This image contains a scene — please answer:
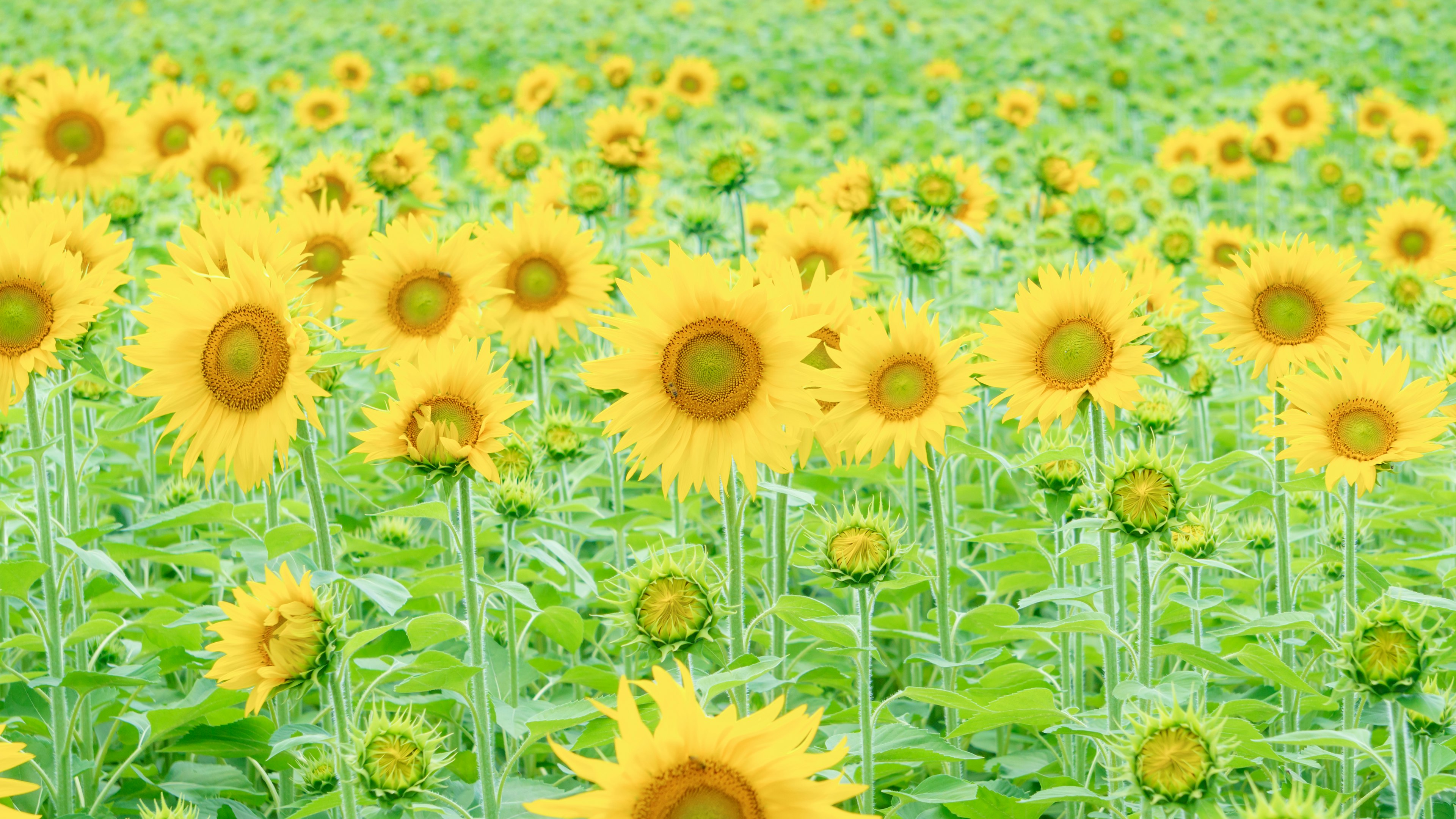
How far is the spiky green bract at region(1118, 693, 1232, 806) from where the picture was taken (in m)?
1.79

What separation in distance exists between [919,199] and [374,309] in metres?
2.08

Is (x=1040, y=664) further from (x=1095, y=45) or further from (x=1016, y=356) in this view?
(x=1095, y=45)

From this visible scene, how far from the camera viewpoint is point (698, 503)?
376cm

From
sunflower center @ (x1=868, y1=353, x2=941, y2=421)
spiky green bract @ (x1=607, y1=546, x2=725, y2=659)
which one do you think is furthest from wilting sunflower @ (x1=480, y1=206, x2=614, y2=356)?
spiky green bract @ (x1=607, y1=546, x2=725, y2=659)

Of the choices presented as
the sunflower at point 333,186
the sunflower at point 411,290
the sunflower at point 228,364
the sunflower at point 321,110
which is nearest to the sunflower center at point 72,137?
the sunflower at point 333,186

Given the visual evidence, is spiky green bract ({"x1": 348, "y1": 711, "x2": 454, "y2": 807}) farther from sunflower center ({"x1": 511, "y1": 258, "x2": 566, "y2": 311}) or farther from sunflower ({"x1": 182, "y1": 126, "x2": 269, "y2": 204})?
sunflower ({"x1": 182, "y1": 126, "x2": 269, "y2": 204})

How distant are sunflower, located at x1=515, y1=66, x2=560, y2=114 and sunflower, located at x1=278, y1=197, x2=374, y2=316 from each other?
4.16 meters

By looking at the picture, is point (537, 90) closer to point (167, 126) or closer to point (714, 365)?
point (167, 126)

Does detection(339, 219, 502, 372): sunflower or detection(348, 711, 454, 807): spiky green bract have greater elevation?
detection(339, 219, 502, 372): sunflower

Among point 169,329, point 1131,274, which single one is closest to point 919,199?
point 1131,274

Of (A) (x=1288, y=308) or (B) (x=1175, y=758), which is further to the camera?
(A) (x=1288, y=308)

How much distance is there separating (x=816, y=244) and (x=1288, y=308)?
1440 mm

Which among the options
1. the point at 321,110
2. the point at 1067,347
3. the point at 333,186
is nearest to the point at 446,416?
the point at 1067,347

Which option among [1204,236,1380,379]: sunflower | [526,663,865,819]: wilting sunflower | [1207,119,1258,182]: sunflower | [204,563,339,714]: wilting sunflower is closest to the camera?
[526,663,865,819]: wilting sunflower
